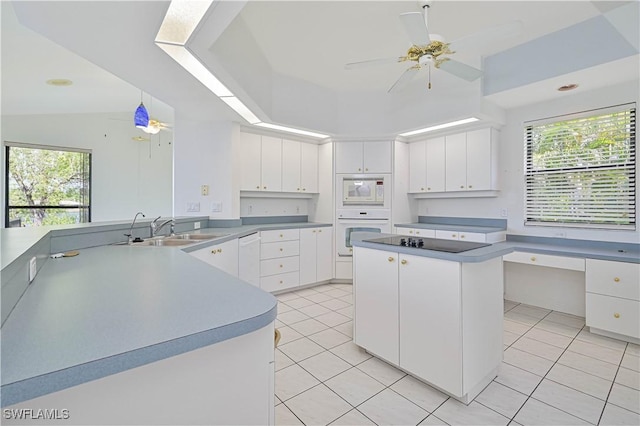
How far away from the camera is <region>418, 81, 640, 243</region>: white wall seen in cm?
301

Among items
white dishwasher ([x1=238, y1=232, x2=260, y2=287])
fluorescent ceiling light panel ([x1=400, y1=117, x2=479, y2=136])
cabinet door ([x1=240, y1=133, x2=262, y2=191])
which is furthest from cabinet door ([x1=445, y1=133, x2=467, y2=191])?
white dishwasher ([x1=238, y1=232, x2=260, y2=287])

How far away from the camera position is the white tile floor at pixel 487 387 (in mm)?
1685

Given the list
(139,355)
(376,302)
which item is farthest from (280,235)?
(139,355)

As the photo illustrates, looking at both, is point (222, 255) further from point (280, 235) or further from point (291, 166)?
point (291, 166)

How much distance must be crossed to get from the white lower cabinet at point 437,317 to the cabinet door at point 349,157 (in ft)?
7.95

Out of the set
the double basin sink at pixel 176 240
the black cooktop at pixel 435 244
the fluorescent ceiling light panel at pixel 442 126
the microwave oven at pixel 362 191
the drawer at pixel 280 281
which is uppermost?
the fluorescent ceiling light panel at pixel 442 126

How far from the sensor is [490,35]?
1.97 meters

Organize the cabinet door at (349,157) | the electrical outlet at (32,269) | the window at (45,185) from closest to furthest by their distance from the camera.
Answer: the electrical outlet at (32,269) → the cabinet door at (349,157) → the window at (45,185)

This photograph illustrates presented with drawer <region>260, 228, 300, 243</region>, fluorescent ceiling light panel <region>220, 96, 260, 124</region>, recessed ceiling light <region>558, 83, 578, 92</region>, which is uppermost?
recessed ceiling light <region>558, 83, 578, 92</region>

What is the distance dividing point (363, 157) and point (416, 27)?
2.57m

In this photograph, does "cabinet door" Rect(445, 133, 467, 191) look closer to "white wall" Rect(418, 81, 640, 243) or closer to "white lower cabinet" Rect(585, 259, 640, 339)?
"white wall" Rect(418, 81, 640, 243)

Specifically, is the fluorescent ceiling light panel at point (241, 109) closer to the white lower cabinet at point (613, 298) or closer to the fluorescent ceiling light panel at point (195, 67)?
the fluorescent ceiling light panel at point (195, 67)

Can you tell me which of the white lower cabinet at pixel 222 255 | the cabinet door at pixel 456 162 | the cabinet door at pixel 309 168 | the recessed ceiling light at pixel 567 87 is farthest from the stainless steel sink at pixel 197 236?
the recessed ceiling light at pixel 567 87

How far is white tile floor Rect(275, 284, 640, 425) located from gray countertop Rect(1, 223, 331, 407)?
3.72 ft
